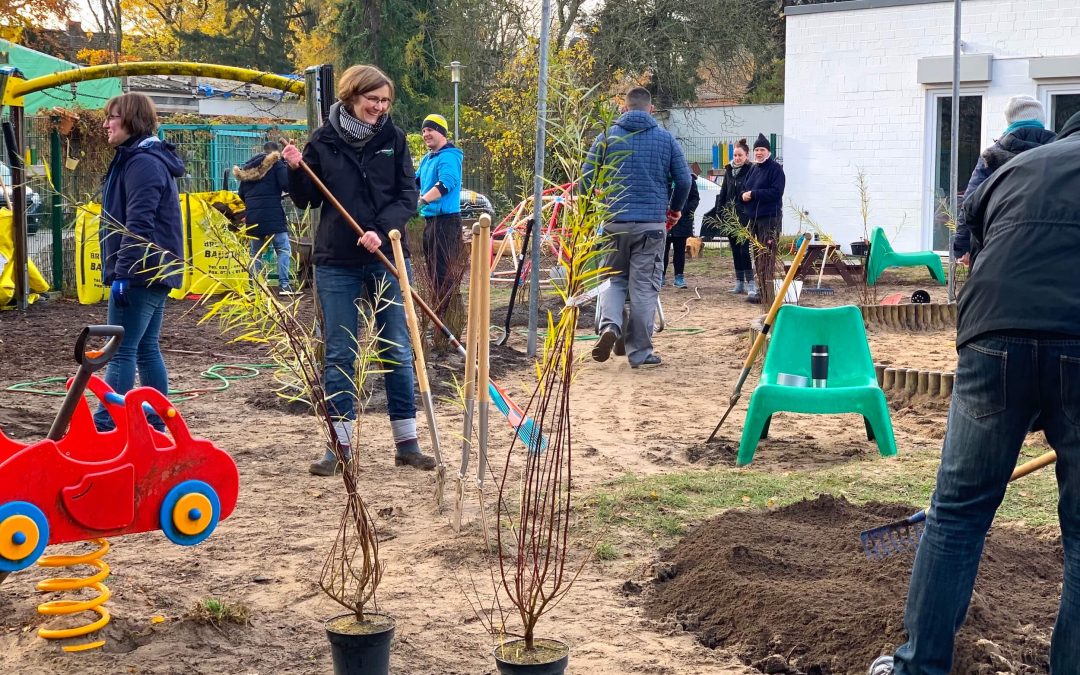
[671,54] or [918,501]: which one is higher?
[671,54]

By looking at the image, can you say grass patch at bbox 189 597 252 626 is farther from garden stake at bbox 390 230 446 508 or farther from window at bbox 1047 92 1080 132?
window at bbox 1047 92 1080 132

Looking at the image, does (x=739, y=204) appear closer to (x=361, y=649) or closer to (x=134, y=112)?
(x=134, y=112)

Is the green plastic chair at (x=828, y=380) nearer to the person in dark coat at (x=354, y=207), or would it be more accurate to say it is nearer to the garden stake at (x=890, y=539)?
the person in dark coat at (x=354, y=207)

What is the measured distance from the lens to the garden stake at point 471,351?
12.5ft

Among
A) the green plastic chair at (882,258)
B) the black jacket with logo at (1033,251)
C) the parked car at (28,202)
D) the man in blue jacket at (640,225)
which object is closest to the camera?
the black jacket with logo at (1033,251)

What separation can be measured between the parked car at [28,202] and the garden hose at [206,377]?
11.7 ft

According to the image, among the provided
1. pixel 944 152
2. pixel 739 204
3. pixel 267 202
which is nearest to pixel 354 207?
pixel 267 202

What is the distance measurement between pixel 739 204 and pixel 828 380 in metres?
7.23

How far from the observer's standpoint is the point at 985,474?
9.52 feet

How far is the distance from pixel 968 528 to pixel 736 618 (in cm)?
98

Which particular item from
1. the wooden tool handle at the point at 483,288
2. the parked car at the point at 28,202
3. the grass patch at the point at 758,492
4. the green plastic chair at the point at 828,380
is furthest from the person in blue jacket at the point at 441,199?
the wooden tool handle at the point at 483,288

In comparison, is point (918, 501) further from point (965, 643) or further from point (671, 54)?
point (671, 54)

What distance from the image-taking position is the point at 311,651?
3.48 m

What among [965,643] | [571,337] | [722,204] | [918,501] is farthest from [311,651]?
[722,204]
